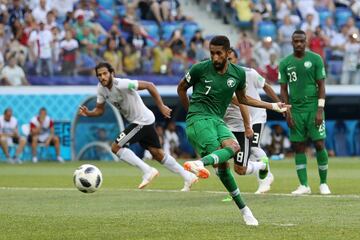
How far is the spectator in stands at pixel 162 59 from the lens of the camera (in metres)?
30.6

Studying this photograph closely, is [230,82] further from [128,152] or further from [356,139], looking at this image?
[356,139]

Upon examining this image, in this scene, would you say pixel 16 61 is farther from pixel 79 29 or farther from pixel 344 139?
pixel 344 139

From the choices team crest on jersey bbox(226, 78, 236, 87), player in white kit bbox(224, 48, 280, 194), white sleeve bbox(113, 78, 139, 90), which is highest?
team crest on jersey bbox(226, 78, 236, 87)

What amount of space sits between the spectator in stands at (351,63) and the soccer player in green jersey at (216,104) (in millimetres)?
19856

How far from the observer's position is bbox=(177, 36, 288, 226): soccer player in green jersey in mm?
11344

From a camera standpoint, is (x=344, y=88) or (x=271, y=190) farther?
(x=344, y=88)

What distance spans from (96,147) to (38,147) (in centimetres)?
174

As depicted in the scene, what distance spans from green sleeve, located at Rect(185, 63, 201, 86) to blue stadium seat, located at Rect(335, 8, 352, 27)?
24345mm

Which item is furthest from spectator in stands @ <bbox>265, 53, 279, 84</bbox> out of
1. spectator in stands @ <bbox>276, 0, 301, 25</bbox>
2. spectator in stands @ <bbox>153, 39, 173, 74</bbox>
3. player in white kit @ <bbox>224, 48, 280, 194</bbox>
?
player in white kit @ <bbox>224, 48, 280, 194</bbox>

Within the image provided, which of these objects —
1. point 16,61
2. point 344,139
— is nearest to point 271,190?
point 16,61

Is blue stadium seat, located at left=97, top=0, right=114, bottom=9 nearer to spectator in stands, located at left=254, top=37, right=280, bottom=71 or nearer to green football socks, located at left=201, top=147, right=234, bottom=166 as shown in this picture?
spectator in stands, located at left=254, top=37, right=280, bottom=71

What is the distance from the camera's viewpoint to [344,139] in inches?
1320

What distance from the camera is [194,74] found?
11.9 metres

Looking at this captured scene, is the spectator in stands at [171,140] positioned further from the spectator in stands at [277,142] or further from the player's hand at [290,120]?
the player's hand at [290,120]
